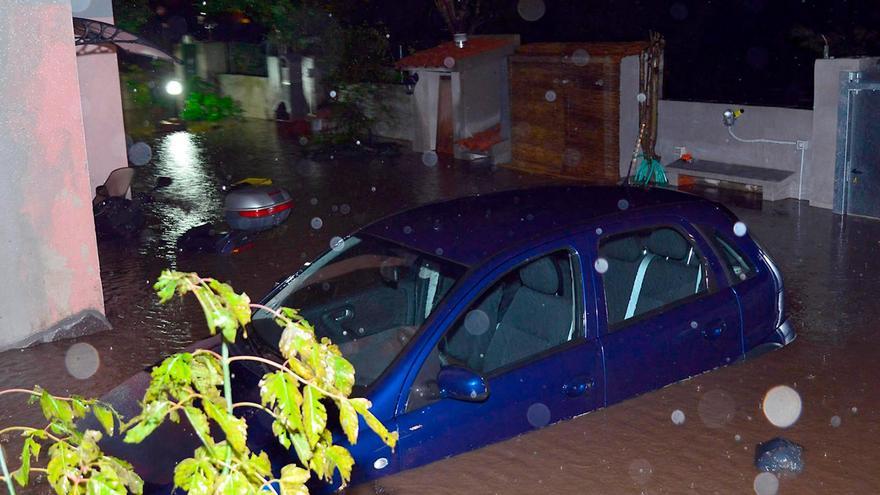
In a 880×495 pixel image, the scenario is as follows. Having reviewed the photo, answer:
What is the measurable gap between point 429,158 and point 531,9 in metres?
7.87

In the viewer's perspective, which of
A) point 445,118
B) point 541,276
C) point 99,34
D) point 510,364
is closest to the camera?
point 510,364

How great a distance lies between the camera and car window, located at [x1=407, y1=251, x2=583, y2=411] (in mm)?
5016

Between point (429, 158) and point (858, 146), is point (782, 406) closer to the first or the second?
point (858, 146)

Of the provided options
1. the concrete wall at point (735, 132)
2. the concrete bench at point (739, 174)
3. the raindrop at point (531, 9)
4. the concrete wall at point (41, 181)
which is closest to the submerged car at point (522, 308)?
the concrete wall at point (41, 181)

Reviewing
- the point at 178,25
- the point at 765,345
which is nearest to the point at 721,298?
the point at 765,345

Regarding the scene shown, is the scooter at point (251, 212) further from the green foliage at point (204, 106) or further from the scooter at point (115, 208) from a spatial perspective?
the green foliage at point (204, 106)

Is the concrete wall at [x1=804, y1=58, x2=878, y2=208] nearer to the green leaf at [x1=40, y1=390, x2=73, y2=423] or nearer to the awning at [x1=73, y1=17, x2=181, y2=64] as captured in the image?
the awning at [x1=73, y1=17, x2=181, y2=64]

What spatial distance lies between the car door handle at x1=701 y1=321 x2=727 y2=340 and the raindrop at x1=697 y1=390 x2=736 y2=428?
0.58 meters

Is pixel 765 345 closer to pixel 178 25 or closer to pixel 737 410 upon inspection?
pixel 737 410

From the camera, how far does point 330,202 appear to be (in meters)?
14.5

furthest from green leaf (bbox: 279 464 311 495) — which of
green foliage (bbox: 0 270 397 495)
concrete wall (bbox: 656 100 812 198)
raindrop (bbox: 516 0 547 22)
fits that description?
raindrop (bbox: 516 0 547 22)

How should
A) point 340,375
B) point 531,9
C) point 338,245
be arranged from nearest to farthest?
point 340,375 → point 338,245 → point 531,9

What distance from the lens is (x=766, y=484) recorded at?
5129mm

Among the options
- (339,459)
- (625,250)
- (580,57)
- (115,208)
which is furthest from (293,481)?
(580,57)
